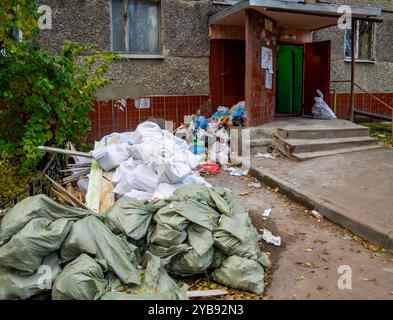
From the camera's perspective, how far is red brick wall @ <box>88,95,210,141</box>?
8.82 meters

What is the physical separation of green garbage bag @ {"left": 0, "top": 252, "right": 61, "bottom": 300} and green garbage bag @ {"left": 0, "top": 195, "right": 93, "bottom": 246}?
295 millimetres

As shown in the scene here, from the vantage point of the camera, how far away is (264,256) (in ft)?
12.3

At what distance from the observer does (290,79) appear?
11.7 meters

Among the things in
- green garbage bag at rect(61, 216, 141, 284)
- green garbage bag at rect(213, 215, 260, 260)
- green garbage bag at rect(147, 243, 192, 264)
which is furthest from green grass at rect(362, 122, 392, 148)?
green garbage bag at rect(61, 216, 141, 284)

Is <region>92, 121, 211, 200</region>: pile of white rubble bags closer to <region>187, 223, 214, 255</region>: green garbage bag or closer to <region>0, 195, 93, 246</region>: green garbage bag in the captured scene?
<region>187, 223, 214, 255</region>: green garbage bag

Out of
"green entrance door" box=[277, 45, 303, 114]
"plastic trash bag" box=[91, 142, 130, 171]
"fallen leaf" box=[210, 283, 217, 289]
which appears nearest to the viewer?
"fallen leaf" box=[210, 283, 217, 289]

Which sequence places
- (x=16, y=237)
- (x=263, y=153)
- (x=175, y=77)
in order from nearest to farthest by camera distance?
(x=16, y=237) → (x=263, y=153) → (x=175, y=77)

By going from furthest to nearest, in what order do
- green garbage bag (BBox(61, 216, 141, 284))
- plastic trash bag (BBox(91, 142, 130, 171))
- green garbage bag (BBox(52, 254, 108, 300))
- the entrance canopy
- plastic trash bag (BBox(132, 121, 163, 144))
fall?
the entrance canopy < plastic trash bag (BBox(132, 121, 163, 144)) < plastic trash bag (BBox(91, 142, 130, 171)) < green garbage bag (BBox(61, 216, 141, 284)) < green garbage bag (BBox(52, 254, 108, 300))

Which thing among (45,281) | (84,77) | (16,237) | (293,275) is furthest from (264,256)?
(84,77)

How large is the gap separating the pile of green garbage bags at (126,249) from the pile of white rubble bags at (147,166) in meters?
0.94

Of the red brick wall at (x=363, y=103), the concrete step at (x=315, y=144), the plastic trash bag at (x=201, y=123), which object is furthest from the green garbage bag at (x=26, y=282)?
the red brick wall at (x=363, y=103)

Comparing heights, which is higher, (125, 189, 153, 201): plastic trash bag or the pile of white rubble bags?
the pile of white rubble bags

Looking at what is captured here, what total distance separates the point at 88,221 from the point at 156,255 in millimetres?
680

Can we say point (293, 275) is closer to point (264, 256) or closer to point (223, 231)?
point (264, 256)
